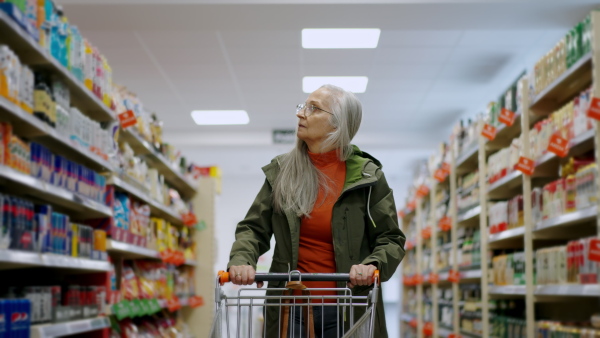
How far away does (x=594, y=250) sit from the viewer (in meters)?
3.58

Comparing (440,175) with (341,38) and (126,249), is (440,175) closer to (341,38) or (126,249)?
(341,38)

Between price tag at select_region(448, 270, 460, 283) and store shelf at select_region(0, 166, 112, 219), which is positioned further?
price tag at select_region(448, 270, 460, 283)

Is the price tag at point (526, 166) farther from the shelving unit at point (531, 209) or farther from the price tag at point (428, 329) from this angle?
the price tag at point (428, 329)

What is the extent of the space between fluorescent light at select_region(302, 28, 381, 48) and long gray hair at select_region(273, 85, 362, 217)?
453 centimetres

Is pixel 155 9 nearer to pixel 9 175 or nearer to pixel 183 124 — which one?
A: pixel 9 175

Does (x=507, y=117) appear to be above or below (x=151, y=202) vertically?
above

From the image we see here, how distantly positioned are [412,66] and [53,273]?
16.5 ft

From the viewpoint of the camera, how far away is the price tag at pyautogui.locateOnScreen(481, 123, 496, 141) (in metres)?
5.71

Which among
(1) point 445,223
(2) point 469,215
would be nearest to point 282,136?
(1) point 445,223

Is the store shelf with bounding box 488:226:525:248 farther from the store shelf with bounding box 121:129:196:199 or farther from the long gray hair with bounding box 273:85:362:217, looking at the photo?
the long gray hair with bounding box 273:85:362:217

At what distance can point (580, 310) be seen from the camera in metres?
5.11

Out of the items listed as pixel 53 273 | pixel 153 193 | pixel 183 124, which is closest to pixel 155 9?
pixel 153 193

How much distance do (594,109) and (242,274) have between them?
2247 millimetres

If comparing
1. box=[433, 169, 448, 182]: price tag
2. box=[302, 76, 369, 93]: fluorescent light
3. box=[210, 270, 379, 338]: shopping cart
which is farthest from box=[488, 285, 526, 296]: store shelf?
box=[302, 76, 369, 93]: fluorescent light
